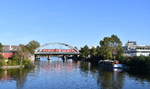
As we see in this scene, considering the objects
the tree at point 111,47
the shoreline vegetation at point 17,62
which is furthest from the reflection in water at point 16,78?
the tree at point 111,47

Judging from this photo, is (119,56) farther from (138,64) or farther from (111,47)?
(138,64)

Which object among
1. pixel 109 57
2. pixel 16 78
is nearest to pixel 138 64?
pixel 109 57

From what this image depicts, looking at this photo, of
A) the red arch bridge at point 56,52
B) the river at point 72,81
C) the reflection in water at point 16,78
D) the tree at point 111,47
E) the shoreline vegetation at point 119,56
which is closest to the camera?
the river at point 72,81

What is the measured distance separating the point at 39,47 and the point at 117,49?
61.4 meters

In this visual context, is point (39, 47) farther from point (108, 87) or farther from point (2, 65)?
point (108, 87)

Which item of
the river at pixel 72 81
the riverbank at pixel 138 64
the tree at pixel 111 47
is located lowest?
the river at pixel 72 81

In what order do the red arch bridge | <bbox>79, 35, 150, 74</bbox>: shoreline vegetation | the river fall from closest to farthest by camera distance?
the river, <bbox>79, 35, 150, 74</bbox>: shoreline vegetation, the red arch bridge

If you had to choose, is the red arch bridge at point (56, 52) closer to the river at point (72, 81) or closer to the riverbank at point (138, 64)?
the riverbank at point (138, 64)

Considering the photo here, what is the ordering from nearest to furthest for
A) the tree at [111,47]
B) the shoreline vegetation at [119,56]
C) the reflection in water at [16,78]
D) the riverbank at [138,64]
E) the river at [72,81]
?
the river at [72,81]
the reflection in water at [16,78]
the riverbank at [138,64]
the shoreline vegetation at [119,56]
the tree at [111,47]

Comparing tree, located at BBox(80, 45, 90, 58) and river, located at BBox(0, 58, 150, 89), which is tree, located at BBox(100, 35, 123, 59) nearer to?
river, located at BBox(0, 58, 150, 89)

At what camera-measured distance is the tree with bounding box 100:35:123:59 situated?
93531 millimetres

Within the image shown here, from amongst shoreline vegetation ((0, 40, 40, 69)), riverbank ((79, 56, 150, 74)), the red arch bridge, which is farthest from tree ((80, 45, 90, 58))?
riverbank ((79, 56, 150, 74))

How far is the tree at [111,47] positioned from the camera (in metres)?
93.5

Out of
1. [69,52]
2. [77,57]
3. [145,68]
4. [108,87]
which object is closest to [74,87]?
[108,87]
